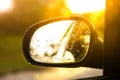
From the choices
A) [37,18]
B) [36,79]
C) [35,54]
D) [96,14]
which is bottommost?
[36,79]

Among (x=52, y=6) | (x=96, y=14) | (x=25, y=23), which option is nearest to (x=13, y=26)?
(x=25, y=23)

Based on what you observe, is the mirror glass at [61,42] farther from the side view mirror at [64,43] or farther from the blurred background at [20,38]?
the blurred background at [20,38]

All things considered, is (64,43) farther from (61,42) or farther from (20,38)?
(20,38)

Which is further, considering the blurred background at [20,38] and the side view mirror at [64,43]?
the blurred background at [20,38]

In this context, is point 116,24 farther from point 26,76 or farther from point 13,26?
point 13,26

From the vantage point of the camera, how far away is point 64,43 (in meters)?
2.24

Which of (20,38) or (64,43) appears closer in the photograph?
(64,43)

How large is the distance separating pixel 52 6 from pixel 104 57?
6688mm

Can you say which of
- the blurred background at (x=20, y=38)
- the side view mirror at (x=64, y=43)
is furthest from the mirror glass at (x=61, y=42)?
the blurred background at (x=20, y=38)

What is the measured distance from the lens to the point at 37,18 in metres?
9.05

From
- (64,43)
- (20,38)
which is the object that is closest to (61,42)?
(64,43)

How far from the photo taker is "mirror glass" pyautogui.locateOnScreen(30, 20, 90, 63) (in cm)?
211

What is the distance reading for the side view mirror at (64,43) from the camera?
2094 mm

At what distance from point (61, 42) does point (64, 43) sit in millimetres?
21
